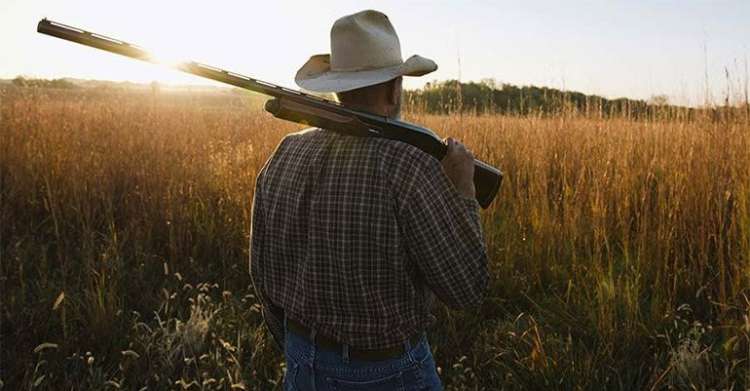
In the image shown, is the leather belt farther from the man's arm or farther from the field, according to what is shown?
the field

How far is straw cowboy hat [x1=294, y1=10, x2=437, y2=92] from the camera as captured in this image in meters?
1.48

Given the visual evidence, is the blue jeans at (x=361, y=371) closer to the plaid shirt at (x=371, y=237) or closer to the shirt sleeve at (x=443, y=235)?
the plaid shirt at (x=371, y=237)

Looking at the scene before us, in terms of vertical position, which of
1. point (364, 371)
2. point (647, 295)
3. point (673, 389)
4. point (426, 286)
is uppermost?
point (426, 286)

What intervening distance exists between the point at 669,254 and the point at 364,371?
8.29 feet

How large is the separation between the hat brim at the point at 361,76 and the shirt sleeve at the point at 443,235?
243mm

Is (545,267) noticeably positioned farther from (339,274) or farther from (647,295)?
(339,274)

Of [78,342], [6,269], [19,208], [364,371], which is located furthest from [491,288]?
[19,208]

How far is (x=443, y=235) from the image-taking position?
56.1 inches

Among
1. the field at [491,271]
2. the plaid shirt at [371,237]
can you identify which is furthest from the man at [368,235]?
the field at [491,271]

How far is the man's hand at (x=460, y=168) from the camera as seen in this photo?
153cm

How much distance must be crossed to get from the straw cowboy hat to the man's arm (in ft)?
0.90

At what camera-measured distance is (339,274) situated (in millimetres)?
1481

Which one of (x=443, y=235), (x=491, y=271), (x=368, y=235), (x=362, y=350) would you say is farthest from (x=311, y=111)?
(x=491, y=271)

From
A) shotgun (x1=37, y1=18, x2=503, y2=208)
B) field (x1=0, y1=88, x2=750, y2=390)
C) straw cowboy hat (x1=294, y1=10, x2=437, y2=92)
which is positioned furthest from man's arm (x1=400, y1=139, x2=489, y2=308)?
field (x1=0, y1=88, x2=750, y2=390)
